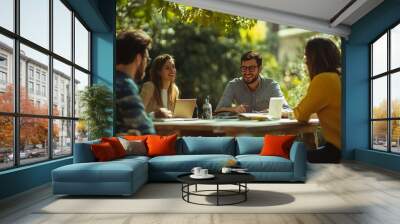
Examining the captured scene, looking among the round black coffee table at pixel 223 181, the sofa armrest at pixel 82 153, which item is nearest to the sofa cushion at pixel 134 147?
the sofa armrest at pixel 82 153

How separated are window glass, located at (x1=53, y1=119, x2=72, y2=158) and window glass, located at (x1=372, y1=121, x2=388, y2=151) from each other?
625cm

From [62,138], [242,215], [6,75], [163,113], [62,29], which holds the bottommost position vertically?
[242,215]

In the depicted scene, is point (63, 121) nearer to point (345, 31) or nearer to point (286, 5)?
point (286, 5)

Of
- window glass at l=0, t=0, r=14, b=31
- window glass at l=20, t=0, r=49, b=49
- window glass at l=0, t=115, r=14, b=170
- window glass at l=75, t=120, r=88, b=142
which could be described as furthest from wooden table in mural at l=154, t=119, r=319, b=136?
window glass at l=0, t=0, r=14, b=31

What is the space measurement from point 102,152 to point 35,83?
1375 millimetres

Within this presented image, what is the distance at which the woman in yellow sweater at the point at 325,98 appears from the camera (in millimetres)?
9734

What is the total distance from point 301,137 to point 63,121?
17.1ft

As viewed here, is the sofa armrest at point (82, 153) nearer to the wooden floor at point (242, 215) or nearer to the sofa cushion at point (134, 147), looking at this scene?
the wooden floor at point (242, 215)

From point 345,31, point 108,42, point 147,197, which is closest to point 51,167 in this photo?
point 147,197

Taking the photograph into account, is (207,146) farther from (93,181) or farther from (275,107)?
(275,107)

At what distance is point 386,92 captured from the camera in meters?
8.88

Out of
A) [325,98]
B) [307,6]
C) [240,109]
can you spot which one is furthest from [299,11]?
[240,109]

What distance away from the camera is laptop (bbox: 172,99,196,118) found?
947 cm

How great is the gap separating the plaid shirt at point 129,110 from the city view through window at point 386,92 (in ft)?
16.1
